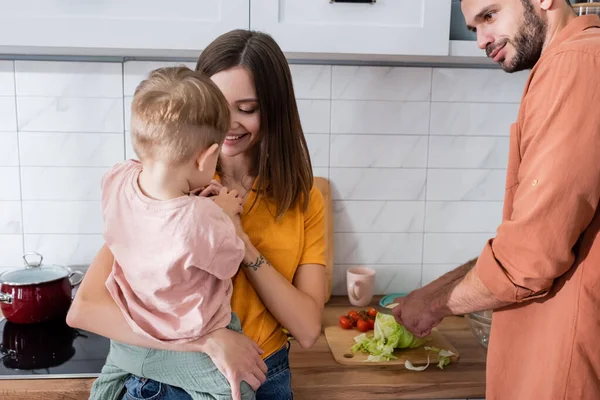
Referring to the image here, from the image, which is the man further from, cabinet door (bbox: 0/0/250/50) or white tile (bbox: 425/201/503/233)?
white tile (bbox: 425/201/503/233)

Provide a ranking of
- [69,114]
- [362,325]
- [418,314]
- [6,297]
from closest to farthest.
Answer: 1. [418,314]
2. [6,297]
3. [362,325]
4. [69,114]

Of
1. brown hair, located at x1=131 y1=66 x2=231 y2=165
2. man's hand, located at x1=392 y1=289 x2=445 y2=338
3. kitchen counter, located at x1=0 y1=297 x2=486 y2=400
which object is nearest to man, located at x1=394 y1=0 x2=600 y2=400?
man's hand, located at x1=392 y1=289 x2=445 y2=338

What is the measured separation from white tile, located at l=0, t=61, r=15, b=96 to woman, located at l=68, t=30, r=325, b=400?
0.93 metres

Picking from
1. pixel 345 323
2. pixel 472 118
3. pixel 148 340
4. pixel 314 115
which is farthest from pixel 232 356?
pixel 472 118

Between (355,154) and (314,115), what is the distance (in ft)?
0.61

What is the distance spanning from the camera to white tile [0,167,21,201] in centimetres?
188

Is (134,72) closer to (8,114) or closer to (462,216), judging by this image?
(8,114)

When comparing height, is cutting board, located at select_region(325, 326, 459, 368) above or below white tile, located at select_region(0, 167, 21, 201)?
below

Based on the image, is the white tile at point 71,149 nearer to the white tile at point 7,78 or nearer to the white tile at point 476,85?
the white tile at point 7,78

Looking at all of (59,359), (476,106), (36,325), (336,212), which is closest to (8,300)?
(36,325)

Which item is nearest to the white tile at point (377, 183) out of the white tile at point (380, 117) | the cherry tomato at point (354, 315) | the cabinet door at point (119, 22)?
the white tile at point (380, 117)

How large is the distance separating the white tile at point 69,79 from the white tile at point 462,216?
1097mm

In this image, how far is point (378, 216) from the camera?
2.03 meters

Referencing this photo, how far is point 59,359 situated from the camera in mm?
1485
